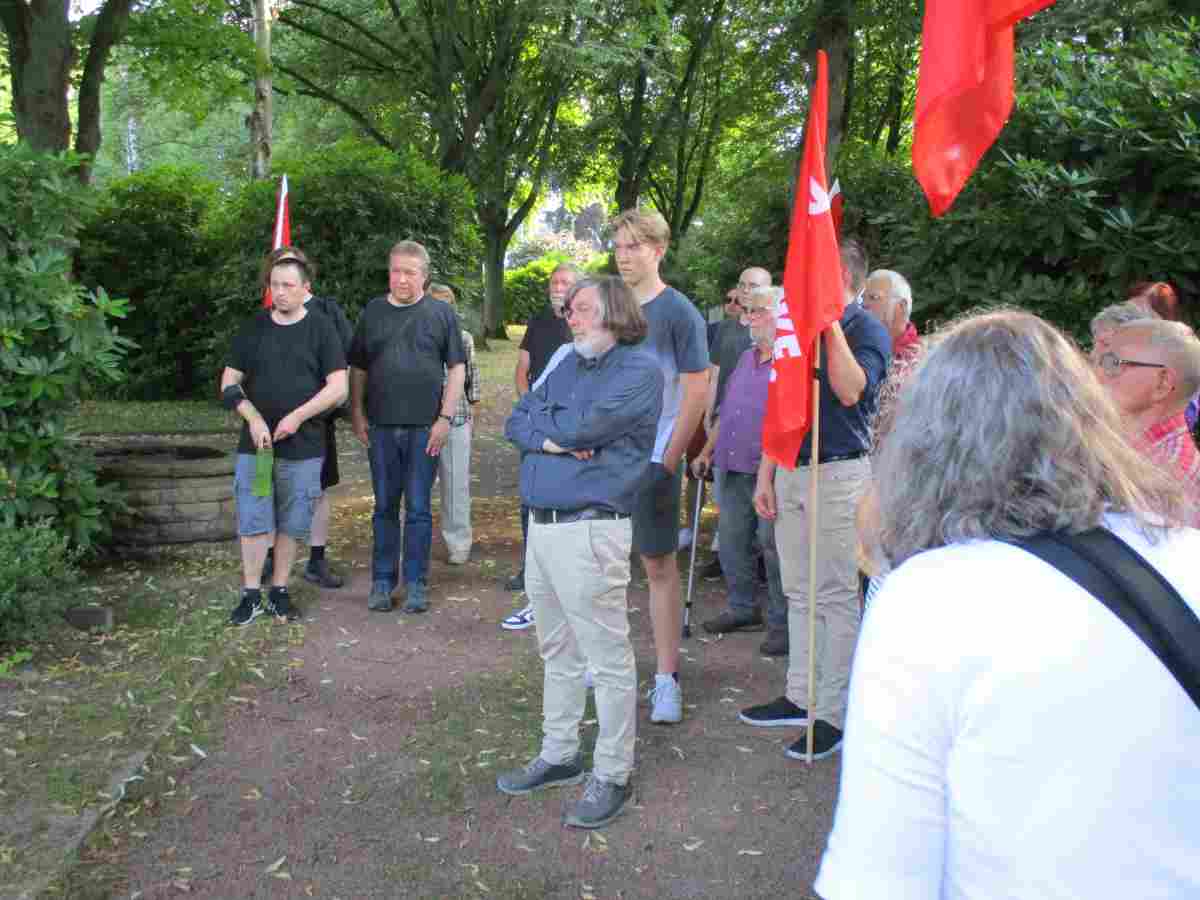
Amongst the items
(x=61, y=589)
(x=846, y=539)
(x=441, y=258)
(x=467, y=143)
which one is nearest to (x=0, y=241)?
(x=61, y=589)

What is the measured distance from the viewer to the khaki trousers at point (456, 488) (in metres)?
7.77

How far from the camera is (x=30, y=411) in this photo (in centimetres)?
590

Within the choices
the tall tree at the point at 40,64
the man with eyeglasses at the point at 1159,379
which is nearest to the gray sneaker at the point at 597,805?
the man with eyeglasses at the point at 1159,379

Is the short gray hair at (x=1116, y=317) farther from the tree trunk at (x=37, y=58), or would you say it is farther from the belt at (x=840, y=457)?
the tree trunk at (x=37, y=58)

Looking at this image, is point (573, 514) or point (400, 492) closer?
point (573, 514)

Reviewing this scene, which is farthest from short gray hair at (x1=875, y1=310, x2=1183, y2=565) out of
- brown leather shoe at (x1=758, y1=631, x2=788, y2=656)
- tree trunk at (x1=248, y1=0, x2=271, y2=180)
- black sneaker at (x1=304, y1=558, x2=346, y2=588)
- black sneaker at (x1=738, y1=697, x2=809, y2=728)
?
tree trunk at (x1=248, y1=0, x2=271, y2=180)

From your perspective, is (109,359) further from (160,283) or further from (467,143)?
(467,143)

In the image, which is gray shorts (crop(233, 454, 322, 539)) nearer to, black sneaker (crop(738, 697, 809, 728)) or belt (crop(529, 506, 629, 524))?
belt (crop(529, 506, 629, 524))

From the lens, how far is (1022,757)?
4.47ft

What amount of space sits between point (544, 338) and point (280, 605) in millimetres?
2417

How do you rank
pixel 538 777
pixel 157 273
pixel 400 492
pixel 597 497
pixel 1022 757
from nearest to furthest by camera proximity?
1. pixel 1022 757
2. pixel 597 497
3. pixel 538 777
4. pixel 400 492
5. pixel 157 273

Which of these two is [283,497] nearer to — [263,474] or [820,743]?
[263,474]

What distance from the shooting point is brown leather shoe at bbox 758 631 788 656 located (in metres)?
6.05

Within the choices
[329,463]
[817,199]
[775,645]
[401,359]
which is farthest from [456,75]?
[817,199]
